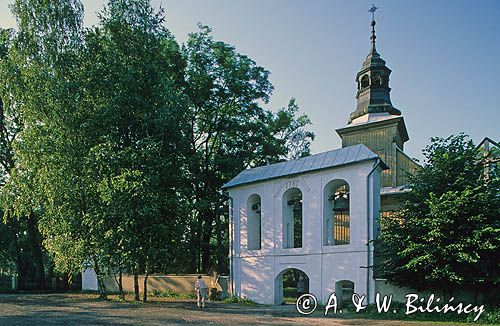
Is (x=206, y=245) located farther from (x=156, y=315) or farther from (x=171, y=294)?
(x=156, y=315)

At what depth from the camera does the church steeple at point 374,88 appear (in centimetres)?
2839

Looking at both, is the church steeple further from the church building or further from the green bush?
the green bush

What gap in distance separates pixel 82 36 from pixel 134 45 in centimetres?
286

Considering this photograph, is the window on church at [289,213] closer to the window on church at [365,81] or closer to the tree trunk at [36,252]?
the window on church at [365,81]

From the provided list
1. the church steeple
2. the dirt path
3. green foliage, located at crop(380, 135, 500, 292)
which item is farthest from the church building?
the church steeple

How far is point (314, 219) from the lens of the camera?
808 inches

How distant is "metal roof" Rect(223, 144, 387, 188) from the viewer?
1941 cm

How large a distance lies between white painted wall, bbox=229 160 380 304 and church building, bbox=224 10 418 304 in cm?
3

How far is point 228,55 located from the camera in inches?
1262

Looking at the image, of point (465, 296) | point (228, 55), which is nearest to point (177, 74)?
point (228, 55)

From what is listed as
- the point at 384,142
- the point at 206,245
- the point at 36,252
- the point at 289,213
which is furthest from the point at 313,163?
the point at 36,252

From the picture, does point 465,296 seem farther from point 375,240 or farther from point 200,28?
point 200,28

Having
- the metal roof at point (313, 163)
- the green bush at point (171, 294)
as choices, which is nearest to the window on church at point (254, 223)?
the metal roof at point (313, 163)

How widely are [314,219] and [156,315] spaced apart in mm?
7220
